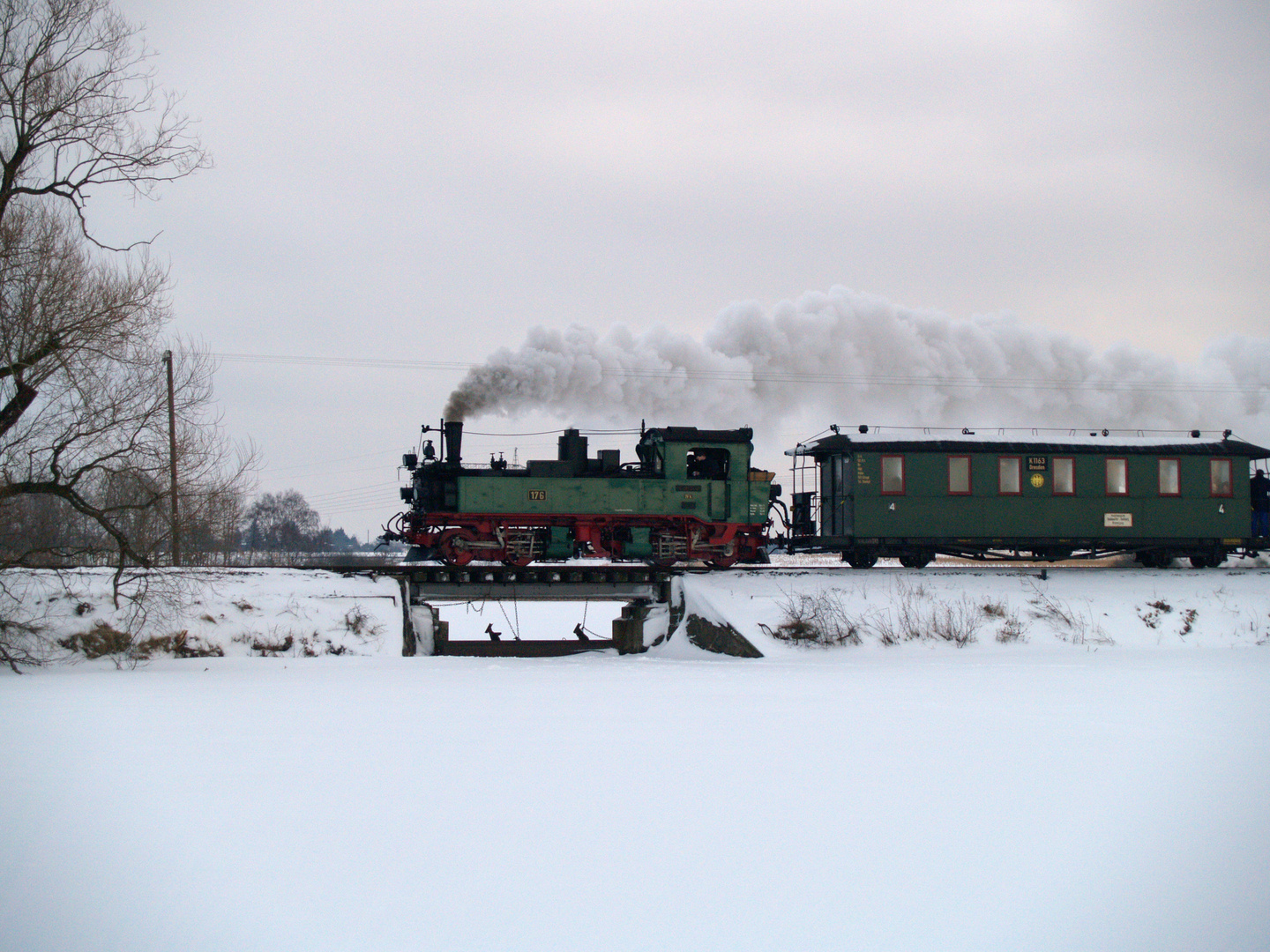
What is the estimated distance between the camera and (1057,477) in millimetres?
19281

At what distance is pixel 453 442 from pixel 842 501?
7.96m

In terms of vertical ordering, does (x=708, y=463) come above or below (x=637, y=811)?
above

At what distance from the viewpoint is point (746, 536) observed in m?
19.6

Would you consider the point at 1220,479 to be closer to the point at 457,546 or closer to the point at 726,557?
the point at 726,557

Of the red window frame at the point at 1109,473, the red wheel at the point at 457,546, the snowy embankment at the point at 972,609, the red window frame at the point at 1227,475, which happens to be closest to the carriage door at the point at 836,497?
the snowy embankment at the point at 972,609

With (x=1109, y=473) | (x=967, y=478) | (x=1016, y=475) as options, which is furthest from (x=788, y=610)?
(x=1109, y=473)

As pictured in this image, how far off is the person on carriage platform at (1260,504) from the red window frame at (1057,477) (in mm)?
4615

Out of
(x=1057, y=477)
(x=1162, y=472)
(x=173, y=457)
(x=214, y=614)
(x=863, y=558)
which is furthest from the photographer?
(x=1162, y=472)

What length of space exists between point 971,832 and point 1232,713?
5.53 m

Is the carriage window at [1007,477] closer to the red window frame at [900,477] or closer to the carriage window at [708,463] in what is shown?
the red window frame at [900,477]

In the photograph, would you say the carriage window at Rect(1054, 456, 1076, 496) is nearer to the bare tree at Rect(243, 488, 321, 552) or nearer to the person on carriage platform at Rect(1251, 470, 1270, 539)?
the person on carriage platform at Rect(1251, 470, 1270, 539)

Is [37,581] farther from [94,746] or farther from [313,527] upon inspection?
[313,527]

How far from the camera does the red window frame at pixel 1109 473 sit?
63.8ft

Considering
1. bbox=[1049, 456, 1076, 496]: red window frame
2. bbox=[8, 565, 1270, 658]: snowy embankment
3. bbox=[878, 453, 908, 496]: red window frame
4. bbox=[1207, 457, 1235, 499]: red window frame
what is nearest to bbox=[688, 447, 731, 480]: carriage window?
bbox=[8, 565, 1270, 658]: snowy embankment
